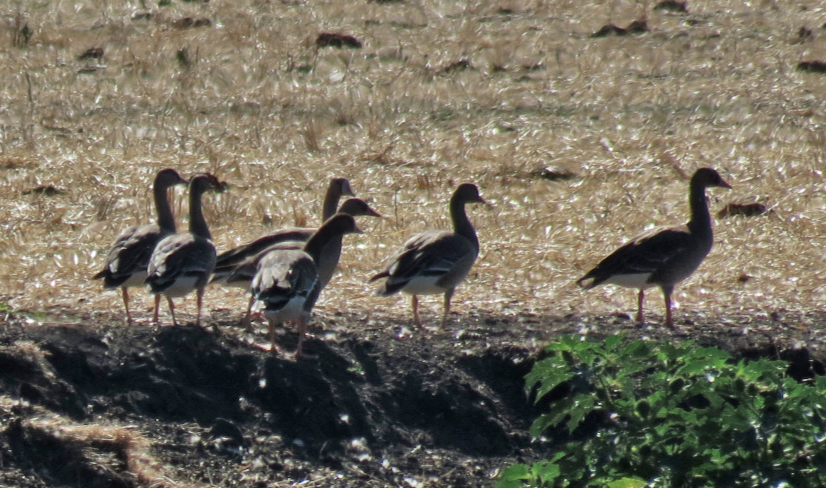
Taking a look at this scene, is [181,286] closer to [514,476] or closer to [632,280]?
[632,280]

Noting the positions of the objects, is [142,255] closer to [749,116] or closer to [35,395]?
[35,395]

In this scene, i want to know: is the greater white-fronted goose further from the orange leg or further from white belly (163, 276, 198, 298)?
the orange leg

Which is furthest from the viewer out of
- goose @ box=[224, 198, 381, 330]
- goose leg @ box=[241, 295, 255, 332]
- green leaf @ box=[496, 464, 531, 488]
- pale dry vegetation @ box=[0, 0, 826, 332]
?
pale dry vegetation @ box=[0, 0, 826, 332]

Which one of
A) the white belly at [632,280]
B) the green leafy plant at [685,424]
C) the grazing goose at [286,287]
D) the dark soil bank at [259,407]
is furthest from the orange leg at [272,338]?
the green leafy plant at [685,424]

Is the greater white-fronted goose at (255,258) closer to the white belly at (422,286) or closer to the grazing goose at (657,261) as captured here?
the white belly at (422,286)

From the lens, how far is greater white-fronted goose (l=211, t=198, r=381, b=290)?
10141mm

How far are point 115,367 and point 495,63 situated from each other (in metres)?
12.1

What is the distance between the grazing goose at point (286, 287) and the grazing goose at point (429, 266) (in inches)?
32.5

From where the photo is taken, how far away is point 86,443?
283 inches

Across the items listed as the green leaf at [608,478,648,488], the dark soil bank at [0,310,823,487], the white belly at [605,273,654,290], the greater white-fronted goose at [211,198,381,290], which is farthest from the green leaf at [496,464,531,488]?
the white belly at [605,273,654,290]

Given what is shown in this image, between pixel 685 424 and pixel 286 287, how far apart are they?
3775 mm

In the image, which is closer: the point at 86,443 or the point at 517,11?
the point at 86,443

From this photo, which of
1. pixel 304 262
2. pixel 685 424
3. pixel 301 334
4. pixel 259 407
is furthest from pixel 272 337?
pixel 685 424

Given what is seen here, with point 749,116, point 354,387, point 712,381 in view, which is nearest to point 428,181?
point 749,116
